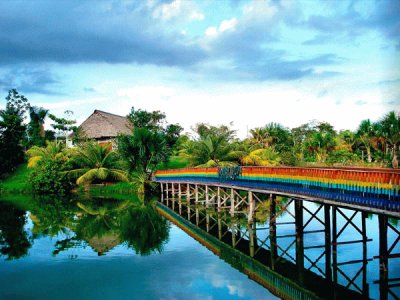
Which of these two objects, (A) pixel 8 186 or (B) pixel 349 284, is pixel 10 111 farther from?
(B) pixel 349 284

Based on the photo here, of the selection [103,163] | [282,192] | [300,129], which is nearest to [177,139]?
[103,163]

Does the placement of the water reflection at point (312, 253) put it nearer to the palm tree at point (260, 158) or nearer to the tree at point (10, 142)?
the palm tree at point (260, 158)

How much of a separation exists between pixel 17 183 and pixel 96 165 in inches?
332

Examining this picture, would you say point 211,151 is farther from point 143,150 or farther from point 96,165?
point 96,165

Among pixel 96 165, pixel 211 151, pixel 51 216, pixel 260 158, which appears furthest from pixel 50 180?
pixel 260 158

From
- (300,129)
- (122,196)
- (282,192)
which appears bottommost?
(122,196)

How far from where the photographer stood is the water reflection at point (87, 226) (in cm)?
1544

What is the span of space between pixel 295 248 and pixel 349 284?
3.50 metres

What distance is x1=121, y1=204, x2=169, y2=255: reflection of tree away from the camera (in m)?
15.1

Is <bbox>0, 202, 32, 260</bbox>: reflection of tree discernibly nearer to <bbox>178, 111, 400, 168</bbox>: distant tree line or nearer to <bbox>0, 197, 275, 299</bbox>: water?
<bbox>0, 197, 275, 299</bbox>: water

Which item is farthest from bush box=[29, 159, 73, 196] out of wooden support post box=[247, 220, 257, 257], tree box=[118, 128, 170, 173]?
wooden support post box=[247, 220, 257, 257]

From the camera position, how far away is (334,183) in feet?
36.4

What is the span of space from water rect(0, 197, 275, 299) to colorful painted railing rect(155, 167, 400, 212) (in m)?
3.42

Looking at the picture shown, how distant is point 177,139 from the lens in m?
49.5
